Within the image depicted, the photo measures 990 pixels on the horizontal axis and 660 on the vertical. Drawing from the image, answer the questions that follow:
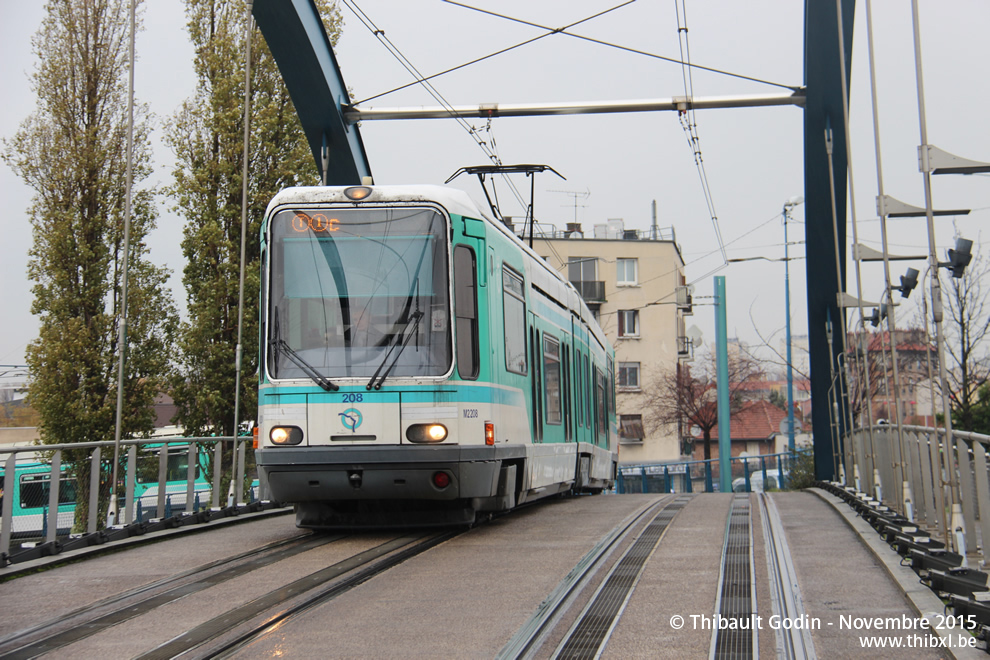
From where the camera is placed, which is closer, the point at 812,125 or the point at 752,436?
the point at 812,125

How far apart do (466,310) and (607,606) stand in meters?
3.68

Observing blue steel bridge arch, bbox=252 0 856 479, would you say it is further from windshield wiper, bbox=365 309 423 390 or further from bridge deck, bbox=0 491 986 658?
bridge deck, bbox=0 491 986 658

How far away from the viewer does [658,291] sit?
56.0 metres

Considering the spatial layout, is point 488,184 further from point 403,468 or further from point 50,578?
point 50,578

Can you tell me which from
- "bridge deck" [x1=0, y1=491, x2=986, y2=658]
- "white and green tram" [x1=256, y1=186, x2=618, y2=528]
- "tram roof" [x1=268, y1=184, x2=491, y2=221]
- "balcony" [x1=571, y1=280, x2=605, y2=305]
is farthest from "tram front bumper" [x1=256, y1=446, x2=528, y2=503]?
"balcony" [x1=571, y1=280, x2=605, y2=305]

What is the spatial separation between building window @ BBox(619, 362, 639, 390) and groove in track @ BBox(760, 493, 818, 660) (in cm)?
4418

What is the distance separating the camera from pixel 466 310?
937 centimetres

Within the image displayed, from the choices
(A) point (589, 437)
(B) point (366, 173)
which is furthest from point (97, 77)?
(A) point (589, 437)

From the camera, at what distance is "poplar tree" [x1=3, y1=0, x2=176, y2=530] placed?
2223cm

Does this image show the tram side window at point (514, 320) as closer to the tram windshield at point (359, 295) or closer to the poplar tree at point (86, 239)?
the tram windshield at point (359, 295)

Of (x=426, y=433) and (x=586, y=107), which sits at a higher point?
(x=586, y=107)

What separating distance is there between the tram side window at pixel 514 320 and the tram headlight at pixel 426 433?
138 cm

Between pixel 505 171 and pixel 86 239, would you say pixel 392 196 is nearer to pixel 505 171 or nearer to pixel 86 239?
pixel 505 171

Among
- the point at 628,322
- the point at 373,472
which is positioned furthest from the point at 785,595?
the point at 628,322
